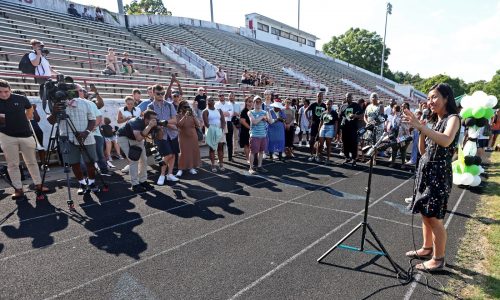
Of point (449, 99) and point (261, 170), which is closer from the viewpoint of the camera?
point (449, 99)

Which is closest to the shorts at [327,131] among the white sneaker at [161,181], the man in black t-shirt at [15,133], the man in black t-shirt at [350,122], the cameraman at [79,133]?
the man in black t-shirt at [350,122]

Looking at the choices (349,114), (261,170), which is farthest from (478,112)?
(261,170)

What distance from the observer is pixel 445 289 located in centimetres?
276

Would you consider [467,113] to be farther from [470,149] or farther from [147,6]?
[147,6]

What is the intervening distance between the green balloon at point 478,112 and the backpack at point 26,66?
10096 mm

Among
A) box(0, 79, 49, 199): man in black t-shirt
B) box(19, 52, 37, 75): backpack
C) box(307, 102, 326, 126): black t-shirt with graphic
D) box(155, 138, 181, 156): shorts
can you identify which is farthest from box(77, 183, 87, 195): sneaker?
box(307, 102, 326, 126): black t-shirt with graphic

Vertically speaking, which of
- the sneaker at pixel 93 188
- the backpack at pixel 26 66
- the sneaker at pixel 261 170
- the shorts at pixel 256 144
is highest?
the backpack at pixel 26 66

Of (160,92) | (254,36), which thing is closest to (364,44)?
(254,36)

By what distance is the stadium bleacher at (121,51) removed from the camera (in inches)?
456

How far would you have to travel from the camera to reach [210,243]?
3641mm

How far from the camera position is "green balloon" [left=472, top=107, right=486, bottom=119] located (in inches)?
217

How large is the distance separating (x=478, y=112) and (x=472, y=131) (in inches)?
23.6

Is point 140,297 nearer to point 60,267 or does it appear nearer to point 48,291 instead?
point 48,291

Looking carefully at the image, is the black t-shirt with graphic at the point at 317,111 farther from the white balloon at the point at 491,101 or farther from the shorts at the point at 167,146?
the shorts at the point at 167,146
